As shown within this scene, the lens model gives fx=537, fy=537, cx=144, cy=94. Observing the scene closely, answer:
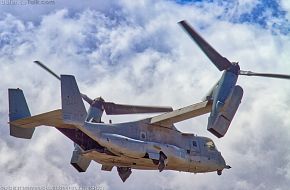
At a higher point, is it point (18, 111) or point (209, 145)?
point (18, 111)

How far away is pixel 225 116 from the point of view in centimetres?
3061

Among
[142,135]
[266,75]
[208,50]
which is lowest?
[142,135]

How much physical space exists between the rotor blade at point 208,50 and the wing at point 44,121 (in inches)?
Answer: 358

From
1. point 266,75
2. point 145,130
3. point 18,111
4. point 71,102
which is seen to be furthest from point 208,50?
point 18,111

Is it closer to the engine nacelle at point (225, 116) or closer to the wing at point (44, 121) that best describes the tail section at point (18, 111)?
the wing at point (44, 121)

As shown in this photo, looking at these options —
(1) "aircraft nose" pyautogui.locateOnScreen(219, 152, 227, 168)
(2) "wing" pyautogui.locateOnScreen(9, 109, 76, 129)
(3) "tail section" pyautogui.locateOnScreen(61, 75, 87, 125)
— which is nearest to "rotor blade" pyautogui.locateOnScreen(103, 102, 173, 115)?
(1) "aircraft nose" pyautogui.locateOnScreen(219, 152, 227, 168)

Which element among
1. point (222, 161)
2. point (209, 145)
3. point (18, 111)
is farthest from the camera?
point (222, 161)

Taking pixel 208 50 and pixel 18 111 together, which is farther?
pixel 208 50

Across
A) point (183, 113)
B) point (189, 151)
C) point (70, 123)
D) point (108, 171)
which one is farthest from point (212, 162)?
point (70, 123)

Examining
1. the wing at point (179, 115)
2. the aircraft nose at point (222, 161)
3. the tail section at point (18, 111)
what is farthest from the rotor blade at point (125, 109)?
the tail section at point (18, 111)

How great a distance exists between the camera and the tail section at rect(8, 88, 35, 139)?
31.3m

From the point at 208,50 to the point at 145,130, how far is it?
20.5ft

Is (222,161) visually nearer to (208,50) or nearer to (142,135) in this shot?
(142,135)

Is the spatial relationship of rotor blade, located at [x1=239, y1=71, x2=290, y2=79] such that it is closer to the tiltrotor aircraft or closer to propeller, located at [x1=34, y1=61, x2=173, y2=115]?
the tiltrotor aircraft
